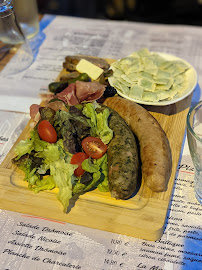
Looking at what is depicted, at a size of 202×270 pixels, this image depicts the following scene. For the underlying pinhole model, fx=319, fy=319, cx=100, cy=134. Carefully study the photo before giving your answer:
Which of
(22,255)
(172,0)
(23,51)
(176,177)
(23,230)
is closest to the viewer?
(22,255)

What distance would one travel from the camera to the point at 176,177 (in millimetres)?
2094

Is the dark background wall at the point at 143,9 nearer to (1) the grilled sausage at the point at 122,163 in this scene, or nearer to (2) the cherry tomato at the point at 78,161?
(1) the grilled sausage at the point at 122,163

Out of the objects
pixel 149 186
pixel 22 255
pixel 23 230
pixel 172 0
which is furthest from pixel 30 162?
pixel 172 0

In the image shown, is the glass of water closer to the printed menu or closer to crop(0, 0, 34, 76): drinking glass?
the printed menu

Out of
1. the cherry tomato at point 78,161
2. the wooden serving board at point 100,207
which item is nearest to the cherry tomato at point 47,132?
the cherry tomato at point 78,161

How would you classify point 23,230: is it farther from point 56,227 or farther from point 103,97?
point 103,97

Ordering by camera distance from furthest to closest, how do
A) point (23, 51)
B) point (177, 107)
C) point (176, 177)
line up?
point (23, 51), point (177, 107), point (176, 177)

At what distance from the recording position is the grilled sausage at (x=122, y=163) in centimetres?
173

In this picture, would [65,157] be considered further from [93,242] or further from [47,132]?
[93,242]

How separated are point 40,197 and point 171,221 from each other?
77cm

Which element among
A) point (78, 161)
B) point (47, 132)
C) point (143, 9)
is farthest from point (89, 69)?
point (143, 9)

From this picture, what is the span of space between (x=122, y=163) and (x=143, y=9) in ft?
13.6

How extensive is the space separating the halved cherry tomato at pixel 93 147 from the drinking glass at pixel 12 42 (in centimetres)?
155

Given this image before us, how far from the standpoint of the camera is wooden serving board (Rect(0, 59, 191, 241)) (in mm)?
1717
